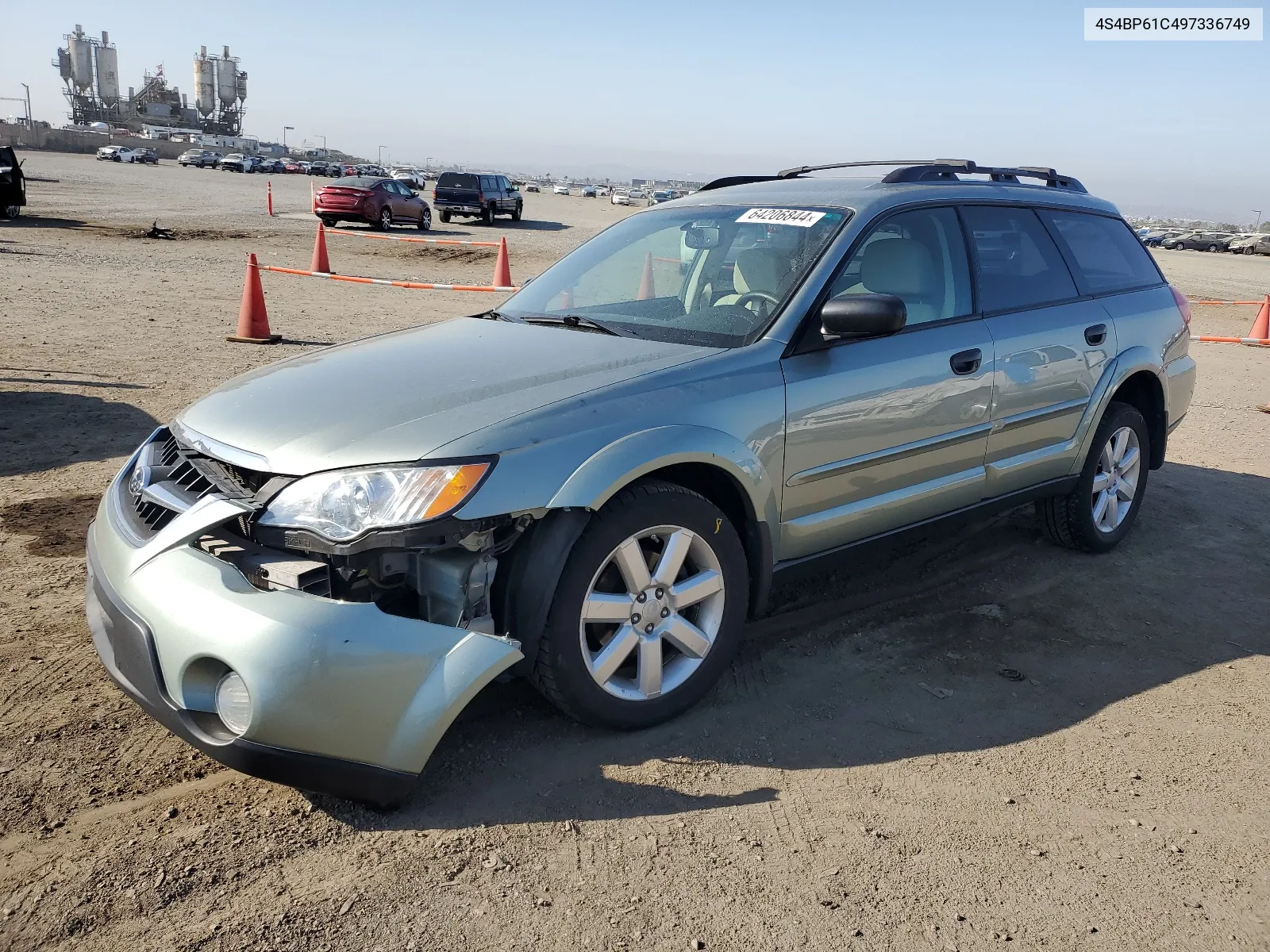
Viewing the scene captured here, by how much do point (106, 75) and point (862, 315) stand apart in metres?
178

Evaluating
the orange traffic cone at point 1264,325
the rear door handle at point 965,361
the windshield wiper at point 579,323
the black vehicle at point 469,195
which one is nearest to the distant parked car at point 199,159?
the black vehicle at point 469,195

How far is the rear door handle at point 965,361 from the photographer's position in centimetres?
420

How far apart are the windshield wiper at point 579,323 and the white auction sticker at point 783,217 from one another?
31.4 inches

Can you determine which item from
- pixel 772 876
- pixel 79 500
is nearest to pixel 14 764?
pixel 772 876

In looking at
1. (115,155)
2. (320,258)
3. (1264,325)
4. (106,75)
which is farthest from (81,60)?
(1264,325)

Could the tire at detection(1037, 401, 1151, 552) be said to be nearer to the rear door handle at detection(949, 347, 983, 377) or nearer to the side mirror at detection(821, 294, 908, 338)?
the rear door handle at detection(949, 347, 983, 377)

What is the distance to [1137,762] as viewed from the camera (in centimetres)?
341

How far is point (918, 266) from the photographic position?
4297 millimetres

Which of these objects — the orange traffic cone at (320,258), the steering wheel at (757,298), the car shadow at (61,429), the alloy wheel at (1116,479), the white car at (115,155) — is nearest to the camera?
the steering wheel at (757,298)

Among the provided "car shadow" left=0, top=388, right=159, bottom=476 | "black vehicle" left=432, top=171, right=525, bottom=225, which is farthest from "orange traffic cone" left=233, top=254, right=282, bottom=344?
"black vehicle" left=432, top=171, right=525, bottom=225

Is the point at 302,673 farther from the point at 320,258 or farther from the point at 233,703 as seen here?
the point at 320,258

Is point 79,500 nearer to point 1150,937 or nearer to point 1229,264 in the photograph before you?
point 1150,937

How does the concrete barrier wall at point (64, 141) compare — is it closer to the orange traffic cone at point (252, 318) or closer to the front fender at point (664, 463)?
the orange traffic cone at point (252, 318)

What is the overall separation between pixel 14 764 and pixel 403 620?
4.24 ft
